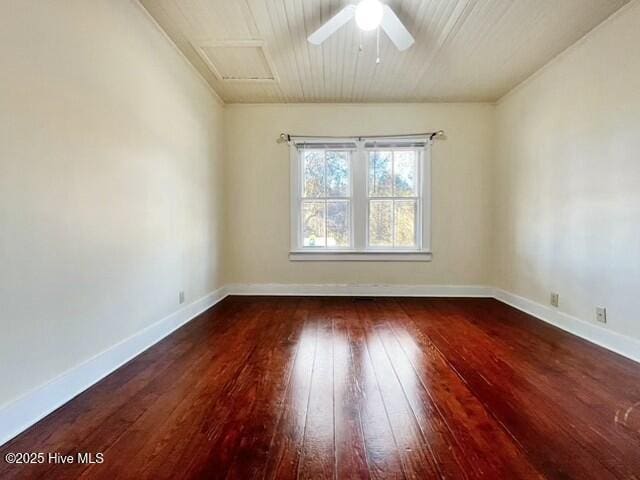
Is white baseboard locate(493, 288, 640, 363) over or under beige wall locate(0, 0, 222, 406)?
under

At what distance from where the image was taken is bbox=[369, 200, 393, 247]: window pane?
16.3ft

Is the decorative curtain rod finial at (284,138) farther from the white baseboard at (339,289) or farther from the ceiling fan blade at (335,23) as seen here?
the ceiling fan blade at (335,23)

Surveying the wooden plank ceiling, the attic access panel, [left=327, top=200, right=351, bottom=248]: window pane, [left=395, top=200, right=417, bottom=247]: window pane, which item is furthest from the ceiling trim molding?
[left=395, top=200, right=417, bottom=247]: window pane

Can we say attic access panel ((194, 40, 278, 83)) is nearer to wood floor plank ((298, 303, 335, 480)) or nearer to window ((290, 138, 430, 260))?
window ((290, 138, 430, 260))

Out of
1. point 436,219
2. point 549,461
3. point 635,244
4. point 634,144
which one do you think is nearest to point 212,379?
point 549,461

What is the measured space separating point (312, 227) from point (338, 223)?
0.37 m

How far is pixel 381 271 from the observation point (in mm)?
4969

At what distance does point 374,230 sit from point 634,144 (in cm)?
289

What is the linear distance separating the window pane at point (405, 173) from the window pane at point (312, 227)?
113cm

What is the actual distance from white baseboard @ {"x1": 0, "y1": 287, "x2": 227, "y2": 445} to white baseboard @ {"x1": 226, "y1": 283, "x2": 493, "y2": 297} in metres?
1.74

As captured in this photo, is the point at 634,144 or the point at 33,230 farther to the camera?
the point at 634,144

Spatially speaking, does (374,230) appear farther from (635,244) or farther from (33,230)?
(33,230)

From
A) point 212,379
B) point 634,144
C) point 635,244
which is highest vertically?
point 634,144

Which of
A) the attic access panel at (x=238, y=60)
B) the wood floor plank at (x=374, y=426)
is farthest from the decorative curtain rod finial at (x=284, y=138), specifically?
the wood floor plank at (x=374, y=426)
